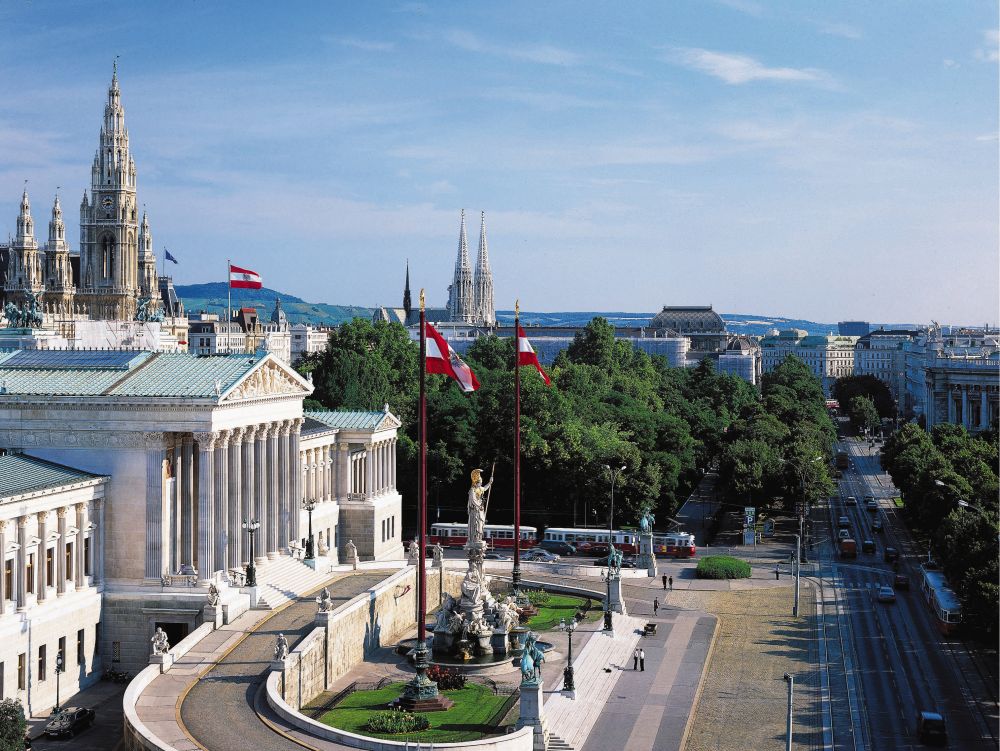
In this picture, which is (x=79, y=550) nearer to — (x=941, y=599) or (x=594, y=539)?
(x=941, y=599)

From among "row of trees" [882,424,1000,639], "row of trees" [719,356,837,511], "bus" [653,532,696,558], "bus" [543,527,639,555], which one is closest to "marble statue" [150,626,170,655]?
"row of trees" [882,424,1000,639]

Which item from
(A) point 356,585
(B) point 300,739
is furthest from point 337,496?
(B) point 300,739

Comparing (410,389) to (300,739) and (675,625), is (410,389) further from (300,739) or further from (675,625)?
(300,739)

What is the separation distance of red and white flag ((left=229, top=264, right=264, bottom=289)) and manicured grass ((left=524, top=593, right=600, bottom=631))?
30.0 meters

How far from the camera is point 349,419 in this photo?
109 m

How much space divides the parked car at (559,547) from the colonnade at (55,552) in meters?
55.0

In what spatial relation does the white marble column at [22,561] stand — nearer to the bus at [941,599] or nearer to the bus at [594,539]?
the bus at [941,599]

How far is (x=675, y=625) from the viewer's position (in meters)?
87.3

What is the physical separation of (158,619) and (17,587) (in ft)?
33.1

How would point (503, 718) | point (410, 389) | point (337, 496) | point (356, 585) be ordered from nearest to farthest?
point (503, 718), point (356, 585), point (337, 496), point (410, 389)

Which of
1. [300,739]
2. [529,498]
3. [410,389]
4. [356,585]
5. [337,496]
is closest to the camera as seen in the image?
[300,739]

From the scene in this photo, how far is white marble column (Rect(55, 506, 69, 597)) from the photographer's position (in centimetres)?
6712

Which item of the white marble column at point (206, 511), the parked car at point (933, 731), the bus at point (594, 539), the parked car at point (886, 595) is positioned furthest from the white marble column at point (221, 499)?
the parked car at point (886, 595)

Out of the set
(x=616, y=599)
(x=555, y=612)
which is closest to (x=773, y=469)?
(x=616, y=599)
